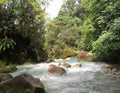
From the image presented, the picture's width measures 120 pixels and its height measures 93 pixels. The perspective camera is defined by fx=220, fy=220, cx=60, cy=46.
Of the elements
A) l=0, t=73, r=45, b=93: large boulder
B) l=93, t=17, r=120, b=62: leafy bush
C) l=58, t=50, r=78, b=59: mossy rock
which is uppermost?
l=93, t=17, r=120, b=62: leafy bush

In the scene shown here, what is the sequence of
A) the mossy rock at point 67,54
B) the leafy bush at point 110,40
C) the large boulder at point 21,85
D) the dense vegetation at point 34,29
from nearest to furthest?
the large boulder at point 21,85 < the leafy bush at point 110,40 < the dense vegetation at point 34,29 < the mossy rock at point 67,54

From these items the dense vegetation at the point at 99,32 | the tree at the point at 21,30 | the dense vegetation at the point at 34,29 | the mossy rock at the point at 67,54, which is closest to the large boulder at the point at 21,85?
the dense vegetation at the point at 99,32

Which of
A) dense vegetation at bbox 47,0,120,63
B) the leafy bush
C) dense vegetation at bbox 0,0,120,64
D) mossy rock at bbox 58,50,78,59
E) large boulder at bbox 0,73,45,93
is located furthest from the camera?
mossy rock at bbox 58,50,78,59

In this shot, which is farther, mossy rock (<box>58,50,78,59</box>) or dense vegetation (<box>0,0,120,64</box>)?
mossy rock (<box>58,50,78,59</box>)

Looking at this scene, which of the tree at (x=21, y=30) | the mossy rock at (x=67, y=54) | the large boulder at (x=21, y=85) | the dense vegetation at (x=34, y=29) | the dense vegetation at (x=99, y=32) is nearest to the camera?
the large boulder at (x=21, y=85)

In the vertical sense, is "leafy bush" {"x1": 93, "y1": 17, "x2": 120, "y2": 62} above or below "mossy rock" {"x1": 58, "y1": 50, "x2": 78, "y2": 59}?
above

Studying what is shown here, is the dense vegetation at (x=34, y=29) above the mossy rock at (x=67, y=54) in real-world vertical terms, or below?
above

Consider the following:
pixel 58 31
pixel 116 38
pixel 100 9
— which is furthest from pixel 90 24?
pixel 58 31

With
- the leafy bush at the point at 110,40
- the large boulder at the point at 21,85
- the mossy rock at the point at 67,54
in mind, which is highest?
the leafy bush at the point at 110,40

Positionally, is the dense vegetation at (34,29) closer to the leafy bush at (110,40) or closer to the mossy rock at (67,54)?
the leafy bush at (110,40)

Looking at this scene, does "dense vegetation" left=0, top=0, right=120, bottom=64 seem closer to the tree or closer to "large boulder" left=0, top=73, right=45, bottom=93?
the tree

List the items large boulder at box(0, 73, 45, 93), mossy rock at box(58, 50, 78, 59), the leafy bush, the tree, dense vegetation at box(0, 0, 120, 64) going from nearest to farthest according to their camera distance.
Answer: large boulder at box(0, 73, 45, 93) → the leafy bush → dense vegetation at box(0, 0, 120, 64) → the tree → mossy rock at box(58, 50, 78, 59)

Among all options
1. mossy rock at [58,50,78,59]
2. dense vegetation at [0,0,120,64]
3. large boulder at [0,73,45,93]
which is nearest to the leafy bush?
dense vegetation at [0,0,120,64]

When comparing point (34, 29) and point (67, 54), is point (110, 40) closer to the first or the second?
point (34, 29)
